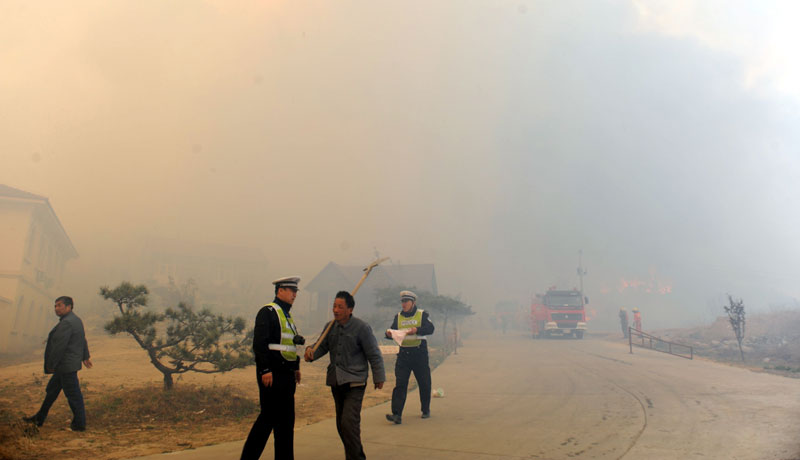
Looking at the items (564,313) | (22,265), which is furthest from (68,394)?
(564,313)

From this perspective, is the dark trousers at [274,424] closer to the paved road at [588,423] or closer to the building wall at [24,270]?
the paved road at [588,423]

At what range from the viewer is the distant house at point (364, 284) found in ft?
148

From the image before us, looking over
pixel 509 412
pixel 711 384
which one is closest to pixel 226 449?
pixel 509 412

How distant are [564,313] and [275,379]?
29009mm

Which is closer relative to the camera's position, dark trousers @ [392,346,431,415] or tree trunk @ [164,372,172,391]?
dark trousers @ [392,346,431,415]

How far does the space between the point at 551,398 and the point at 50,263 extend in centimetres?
3253

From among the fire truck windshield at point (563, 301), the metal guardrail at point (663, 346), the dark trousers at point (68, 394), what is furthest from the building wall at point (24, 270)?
the fire truck windshield at point (563, 301)

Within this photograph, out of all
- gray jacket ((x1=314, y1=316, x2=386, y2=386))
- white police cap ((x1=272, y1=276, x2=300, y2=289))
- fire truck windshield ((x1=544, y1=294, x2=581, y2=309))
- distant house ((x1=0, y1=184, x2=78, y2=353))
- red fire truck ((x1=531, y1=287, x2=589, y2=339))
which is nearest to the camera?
gray jacket ((x1=314, y1=316, x2=386, y2=386))

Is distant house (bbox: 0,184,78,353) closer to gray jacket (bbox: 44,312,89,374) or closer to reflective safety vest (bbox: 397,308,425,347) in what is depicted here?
gray jacket (bbox: 44,312,89,374)

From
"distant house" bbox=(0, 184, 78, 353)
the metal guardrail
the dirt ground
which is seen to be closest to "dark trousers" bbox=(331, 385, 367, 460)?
the dirt ground

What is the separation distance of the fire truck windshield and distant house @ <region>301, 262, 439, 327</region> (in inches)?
658

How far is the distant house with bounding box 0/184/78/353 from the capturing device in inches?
827

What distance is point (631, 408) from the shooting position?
7.42m

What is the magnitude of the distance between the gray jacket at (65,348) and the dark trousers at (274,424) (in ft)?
12.4
